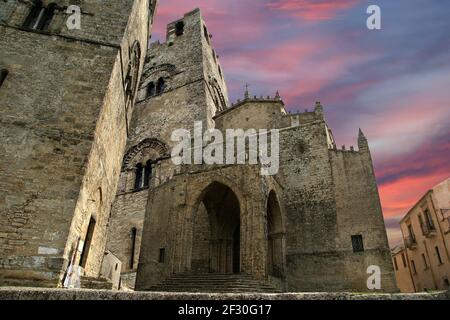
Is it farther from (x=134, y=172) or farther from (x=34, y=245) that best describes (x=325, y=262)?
(x=134, y=172)

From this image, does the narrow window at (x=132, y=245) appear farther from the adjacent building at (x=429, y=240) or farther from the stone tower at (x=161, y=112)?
the adjacent building at (x=429, y=240)

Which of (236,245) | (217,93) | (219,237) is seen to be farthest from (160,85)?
(219,237)

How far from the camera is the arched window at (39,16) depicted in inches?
360

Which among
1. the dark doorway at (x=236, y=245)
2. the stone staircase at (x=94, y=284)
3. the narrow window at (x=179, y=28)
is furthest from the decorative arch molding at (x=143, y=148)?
the stone staircase at (x=94, y=284)

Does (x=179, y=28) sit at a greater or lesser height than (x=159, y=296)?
greater

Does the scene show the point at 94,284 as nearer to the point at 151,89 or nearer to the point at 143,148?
the point at 143,148

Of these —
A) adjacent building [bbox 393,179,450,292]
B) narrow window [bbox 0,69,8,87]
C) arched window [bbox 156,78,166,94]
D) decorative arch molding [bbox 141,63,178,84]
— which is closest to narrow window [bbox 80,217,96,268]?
narrow window [bbox 0,69,8,87]

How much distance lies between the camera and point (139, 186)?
70.4 feet

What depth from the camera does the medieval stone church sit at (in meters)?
7.04

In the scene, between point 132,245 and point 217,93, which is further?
point 217,93

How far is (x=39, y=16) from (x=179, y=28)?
2291cm

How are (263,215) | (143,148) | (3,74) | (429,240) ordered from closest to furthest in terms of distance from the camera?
(3,74) → (263,215) → (429,240) → (143,148)

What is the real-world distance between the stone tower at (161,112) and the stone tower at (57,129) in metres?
9.34

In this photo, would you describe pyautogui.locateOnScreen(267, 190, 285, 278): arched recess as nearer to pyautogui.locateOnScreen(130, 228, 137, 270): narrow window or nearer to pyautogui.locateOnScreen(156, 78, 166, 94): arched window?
pyautogui.locateOnScreen(130, 228, 137, 270): narrow window
